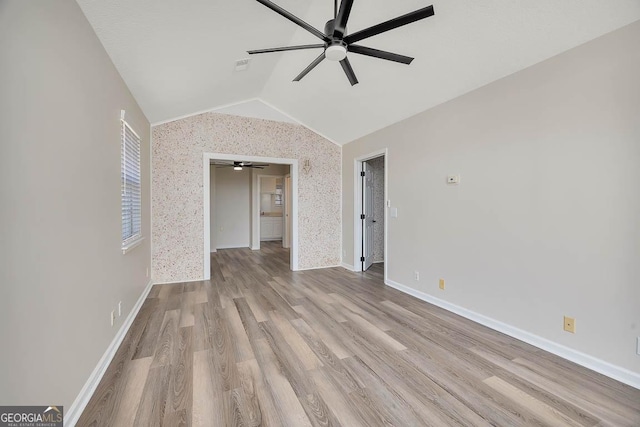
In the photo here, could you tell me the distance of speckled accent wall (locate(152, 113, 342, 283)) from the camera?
14.1 feet

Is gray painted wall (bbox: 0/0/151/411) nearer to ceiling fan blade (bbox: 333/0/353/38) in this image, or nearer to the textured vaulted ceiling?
the textured vaulted ceiling

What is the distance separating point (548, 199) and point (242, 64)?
3.53 m

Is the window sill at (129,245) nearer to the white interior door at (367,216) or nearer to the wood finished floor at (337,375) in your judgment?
the wood finished floor at (337,375)

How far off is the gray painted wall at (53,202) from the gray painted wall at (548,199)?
342 centimetres

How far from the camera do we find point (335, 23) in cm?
183

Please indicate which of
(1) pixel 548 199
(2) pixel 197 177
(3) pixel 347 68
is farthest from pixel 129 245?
(1) pixel 548 199

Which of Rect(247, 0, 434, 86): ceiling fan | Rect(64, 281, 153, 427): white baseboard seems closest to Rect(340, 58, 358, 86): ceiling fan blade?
Rect(247, 0, 434, 86): ceiling fan

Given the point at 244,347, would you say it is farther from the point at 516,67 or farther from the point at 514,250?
the point at 516,67

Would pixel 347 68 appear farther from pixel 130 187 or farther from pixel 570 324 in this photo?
pixel 570 324

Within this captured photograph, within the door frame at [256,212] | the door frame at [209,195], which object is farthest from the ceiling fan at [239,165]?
the door frame at [209,195]

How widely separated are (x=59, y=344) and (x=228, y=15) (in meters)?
2.62

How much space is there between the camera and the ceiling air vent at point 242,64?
3189 mm

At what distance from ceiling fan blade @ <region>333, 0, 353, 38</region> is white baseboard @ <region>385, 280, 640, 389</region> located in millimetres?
2999

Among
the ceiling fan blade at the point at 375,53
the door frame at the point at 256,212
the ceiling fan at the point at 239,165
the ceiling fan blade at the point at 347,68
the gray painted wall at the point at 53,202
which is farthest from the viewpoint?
the door frame at the point at 256,212
